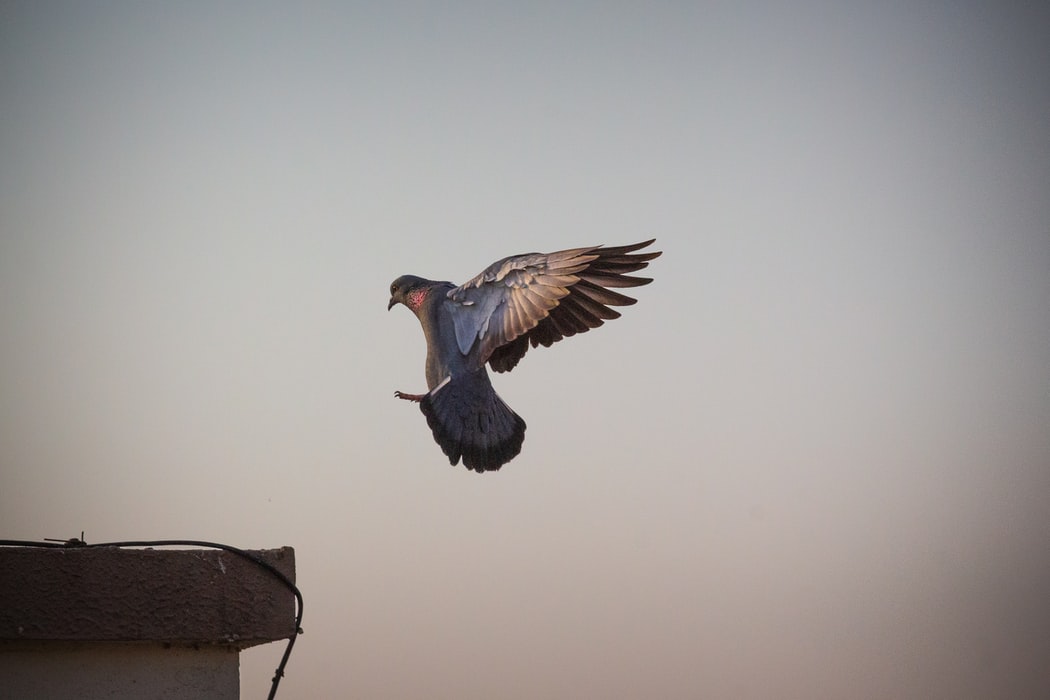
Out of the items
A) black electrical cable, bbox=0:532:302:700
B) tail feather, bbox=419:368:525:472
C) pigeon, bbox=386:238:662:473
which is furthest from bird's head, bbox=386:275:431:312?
black electrical cable, bbox=0:532:302:700

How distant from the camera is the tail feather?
4.16 metres

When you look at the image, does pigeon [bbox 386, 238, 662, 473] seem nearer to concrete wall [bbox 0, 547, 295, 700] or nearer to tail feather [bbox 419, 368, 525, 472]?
tail feather [bbox 419, 368, 525, 472]

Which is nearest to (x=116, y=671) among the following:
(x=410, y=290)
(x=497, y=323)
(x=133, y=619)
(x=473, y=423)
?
(x=133, y=619)

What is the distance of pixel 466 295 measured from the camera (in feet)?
14.3

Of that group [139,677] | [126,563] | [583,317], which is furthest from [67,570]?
[583,317]

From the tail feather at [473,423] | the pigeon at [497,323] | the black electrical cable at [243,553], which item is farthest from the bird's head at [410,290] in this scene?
the black electrical cable at [243,553]

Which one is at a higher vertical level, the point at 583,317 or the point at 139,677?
the point at 583,317

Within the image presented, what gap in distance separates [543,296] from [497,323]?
226 mm

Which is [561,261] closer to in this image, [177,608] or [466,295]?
[466,295]

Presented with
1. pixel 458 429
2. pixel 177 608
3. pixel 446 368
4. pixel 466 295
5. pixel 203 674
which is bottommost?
pixel 203 674

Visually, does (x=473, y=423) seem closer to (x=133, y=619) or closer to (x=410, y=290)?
(x=410, y=290)

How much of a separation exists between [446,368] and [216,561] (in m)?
2.55

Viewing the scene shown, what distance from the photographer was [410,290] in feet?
15.0

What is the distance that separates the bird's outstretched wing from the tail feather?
13 cm
